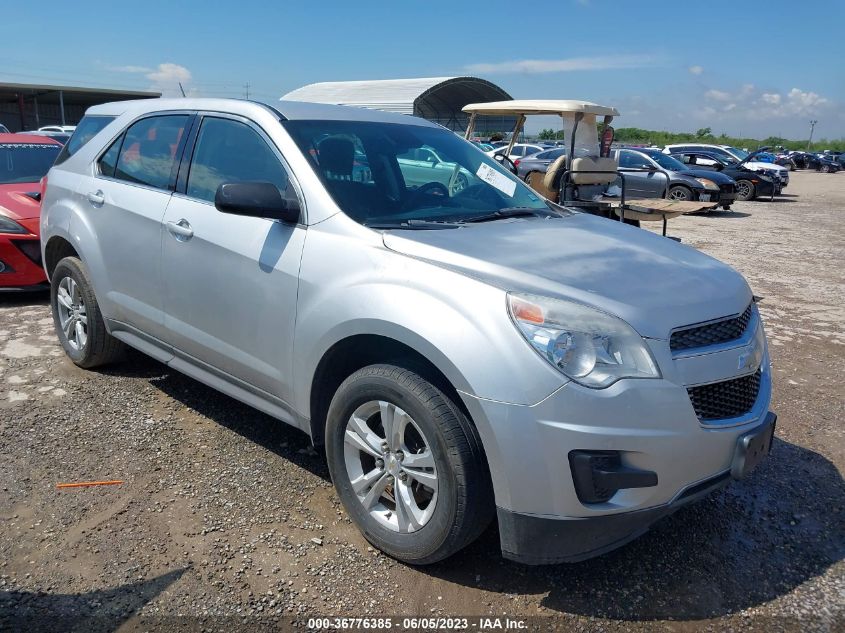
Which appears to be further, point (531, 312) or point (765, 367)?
point (765, 367)

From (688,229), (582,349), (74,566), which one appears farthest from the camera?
(688,229)

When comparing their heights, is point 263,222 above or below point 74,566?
above

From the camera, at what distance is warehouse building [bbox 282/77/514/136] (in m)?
33.0

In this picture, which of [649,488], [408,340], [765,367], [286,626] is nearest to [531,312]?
[408,340]

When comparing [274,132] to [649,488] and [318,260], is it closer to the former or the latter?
[318,260]

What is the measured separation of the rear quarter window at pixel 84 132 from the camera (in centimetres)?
469

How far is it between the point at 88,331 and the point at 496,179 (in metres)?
2.80

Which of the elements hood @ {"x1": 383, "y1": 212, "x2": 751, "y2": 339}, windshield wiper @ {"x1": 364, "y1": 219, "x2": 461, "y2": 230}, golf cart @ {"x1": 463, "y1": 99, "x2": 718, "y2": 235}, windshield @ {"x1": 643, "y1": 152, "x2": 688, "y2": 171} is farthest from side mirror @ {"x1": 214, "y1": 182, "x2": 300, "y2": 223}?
windshield @ {"x1": 643, "y1": 152, "x2": 688, "y2": 171}

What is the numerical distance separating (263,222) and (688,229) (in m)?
12.8

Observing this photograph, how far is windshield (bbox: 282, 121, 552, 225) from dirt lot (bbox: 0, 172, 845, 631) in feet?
4.66

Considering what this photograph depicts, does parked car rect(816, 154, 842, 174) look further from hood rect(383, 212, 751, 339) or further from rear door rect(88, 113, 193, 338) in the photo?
rear door rect(88, 113, 193, 338)

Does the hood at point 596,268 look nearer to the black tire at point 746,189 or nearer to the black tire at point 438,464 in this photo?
the black tire at point 438,464

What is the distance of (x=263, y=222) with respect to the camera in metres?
3.29

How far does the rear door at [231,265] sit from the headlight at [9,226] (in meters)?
3.53
